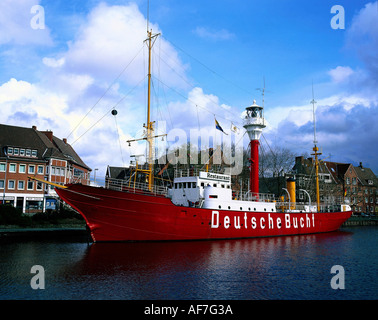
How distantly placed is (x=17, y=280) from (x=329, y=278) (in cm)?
1556

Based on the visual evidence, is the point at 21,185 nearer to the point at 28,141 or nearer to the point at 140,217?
the point at 28,141

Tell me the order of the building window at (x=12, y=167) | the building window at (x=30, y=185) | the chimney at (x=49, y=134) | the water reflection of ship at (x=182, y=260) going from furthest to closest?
the chimney at (x=49, y=134) → the building window at (x=30, y=185) → the building window at (x=12, y=167) → the water reflection of ship at (x=182, y=260)

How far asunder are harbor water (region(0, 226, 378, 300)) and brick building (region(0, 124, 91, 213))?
24940 mm

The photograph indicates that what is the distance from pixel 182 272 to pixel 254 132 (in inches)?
894

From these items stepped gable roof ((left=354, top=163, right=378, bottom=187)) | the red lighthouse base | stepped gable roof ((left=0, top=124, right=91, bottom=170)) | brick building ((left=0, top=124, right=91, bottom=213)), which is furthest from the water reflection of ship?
stepped gable roof ((left=354, top=163, right=378, bottom=187))

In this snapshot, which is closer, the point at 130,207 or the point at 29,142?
the point at 130,207

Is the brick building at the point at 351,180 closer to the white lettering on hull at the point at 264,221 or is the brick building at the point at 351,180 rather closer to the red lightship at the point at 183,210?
the white lettering on hull at the point at 264,221

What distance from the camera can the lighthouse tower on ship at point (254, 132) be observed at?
117 feet

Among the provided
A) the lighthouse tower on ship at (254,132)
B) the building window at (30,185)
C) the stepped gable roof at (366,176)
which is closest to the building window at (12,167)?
the building window at (30,185)

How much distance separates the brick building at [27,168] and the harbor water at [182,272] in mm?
24940

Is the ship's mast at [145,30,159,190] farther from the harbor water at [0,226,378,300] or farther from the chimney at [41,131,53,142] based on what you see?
the chimney at [41,131,53,142]
